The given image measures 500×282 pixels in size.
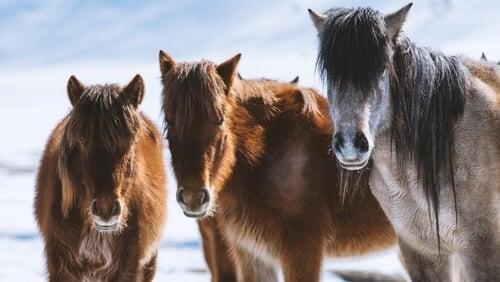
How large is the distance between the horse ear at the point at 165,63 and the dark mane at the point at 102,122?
1.20 feet

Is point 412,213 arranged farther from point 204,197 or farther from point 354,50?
point 204,197

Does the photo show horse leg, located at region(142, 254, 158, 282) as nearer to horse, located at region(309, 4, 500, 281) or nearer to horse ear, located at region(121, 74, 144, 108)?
horse ear, located at region(121, 74, 144, 108)

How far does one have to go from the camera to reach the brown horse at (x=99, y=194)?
5109 millimetres

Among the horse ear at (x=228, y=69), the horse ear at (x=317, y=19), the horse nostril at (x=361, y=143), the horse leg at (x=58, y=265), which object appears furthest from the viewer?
the horse ear at (x=228, y=69)

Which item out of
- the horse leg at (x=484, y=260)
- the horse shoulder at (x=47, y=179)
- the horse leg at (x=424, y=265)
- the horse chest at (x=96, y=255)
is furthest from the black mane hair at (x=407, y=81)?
the horse shoulder at (x=47, y=179)

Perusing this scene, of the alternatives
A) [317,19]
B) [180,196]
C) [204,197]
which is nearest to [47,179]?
[180,196]

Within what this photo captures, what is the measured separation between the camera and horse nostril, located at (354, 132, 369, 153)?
4051 mm

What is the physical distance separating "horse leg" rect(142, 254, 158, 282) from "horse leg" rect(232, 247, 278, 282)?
2.90ft

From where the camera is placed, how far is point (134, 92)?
18.0 feet

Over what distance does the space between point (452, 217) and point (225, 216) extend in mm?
1926

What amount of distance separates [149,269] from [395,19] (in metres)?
3.15

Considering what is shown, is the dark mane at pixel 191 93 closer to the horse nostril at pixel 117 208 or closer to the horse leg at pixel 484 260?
the horse nostril at pixel 117 208

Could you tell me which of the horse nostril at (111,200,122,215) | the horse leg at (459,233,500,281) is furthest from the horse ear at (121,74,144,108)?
the horse leg at (459,233,500,281)

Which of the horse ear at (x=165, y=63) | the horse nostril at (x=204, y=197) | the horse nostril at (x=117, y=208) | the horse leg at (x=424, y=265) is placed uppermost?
the horse ear at (x=165, y=63)
